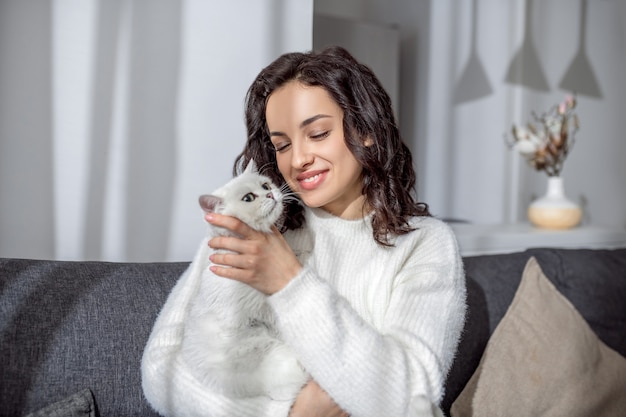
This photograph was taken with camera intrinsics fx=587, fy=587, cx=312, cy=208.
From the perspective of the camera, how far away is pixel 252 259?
0.84m

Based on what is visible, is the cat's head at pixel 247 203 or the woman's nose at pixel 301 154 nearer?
the cat's head at pixel 247 203

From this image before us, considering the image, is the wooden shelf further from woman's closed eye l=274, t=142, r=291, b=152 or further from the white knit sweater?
woman's closed eye l=274, t=142, r=291, b=152

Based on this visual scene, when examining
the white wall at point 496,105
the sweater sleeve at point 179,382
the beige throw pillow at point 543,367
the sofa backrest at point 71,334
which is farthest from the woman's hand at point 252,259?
the white wall at point 496,105

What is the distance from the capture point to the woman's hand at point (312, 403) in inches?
35.2

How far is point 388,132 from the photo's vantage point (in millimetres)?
1088

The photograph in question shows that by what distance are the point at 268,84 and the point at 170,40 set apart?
21.6 inches

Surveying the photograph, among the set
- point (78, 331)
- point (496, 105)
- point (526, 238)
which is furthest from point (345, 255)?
point (496, 105)

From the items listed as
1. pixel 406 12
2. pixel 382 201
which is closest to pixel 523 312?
pixel 382 201

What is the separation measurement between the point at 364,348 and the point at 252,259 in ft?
0.71

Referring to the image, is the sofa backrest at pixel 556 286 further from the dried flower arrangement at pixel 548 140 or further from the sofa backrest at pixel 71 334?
the sofa backrest at pixel 71 334

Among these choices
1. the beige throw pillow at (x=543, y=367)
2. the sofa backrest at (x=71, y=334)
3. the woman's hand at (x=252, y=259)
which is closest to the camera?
the woman's hand at (x=252, y=259)

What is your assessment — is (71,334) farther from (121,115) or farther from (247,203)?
(121,115)

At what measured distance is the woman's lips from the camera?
1.03 metres

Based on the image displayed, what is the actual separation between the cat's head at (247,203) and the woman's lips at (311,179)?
132 millimetres
